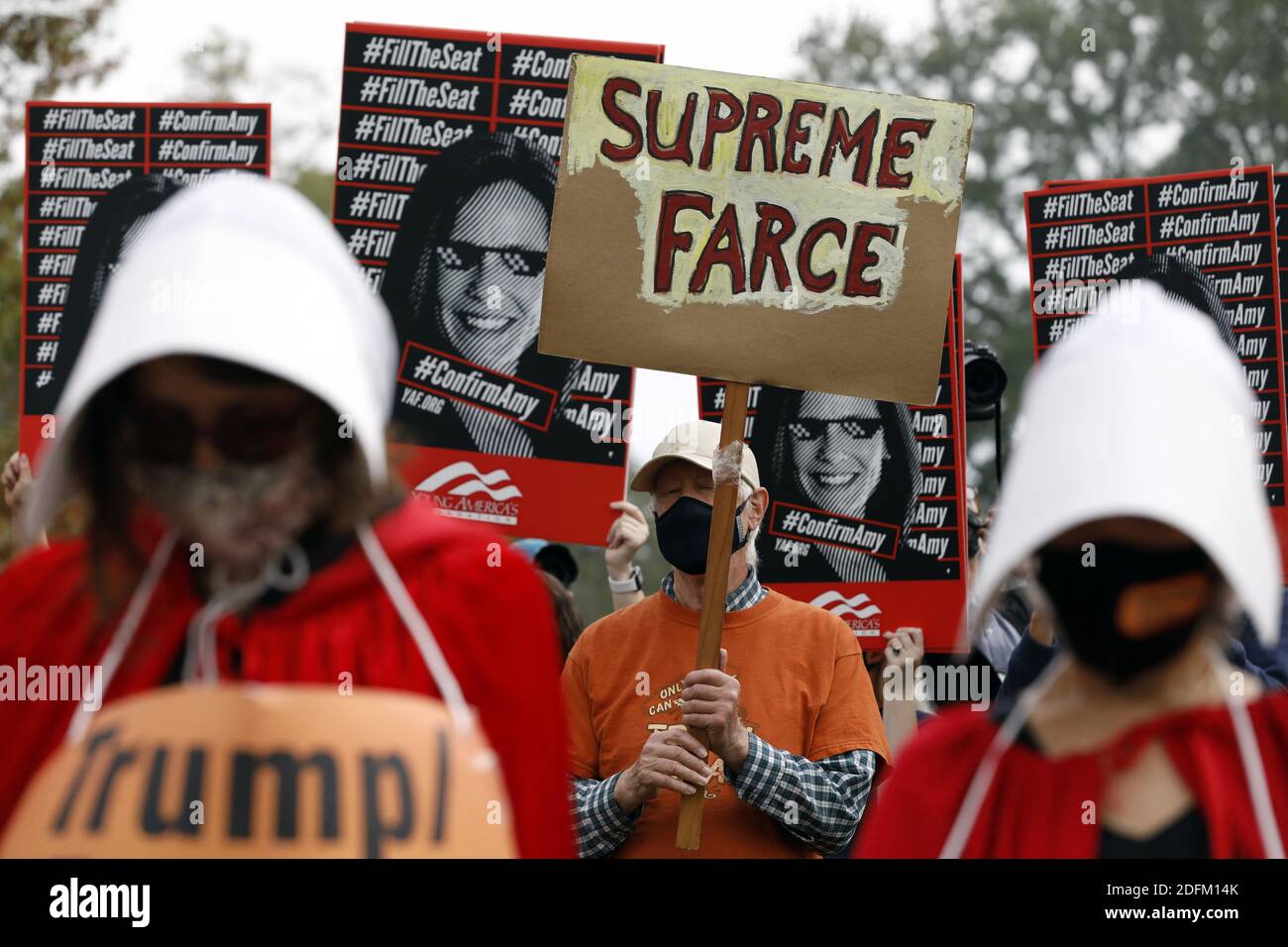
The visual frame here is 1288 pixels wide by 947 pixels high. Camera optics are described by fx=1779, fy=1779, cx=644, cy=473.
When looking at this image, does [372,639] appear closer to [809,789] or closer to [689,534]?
[809,789]

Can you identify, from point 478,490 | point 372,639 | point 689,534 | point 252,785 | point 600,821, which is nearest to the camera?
point 252,785

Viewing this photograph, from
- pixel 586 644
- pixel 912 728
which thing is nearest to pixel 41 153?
pixel 586 644

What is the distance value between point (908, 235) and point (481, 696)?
2188 millimetres

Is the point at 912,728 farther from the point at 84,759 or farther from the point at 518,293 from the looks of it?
the point at 84,759

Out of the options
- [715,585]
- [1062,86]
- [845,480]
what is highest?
[1062,86]

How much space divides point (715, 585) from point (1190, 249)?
11.2 ft

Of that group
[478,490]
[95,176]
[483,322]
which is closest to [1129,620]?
[478,490]

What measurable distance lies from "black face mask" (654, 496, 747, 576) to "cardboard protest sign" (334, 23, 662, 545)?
114 centimetres

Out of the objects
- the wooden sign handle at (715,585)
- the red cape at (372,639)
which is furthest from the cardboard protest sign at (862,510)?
the red cape at (372,639)

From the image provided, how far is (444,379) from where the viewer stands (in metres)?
5.85

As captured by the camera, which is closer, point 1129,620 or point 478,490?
point 1129,620

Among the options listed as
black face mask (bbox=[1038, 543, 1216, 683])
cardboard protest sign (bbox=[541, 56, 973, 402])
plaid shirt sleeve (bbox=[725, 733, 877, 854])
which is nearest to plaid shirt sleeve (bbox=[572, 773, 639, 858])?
plaid shirt sleeve (bbox=[725, 733, 877, 854])

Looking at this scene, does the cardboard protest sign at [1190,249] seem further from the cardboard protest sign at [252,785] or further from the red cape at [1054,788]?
the cardboard protest sign at [252,785]

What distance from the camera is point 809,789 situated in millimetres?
4121
